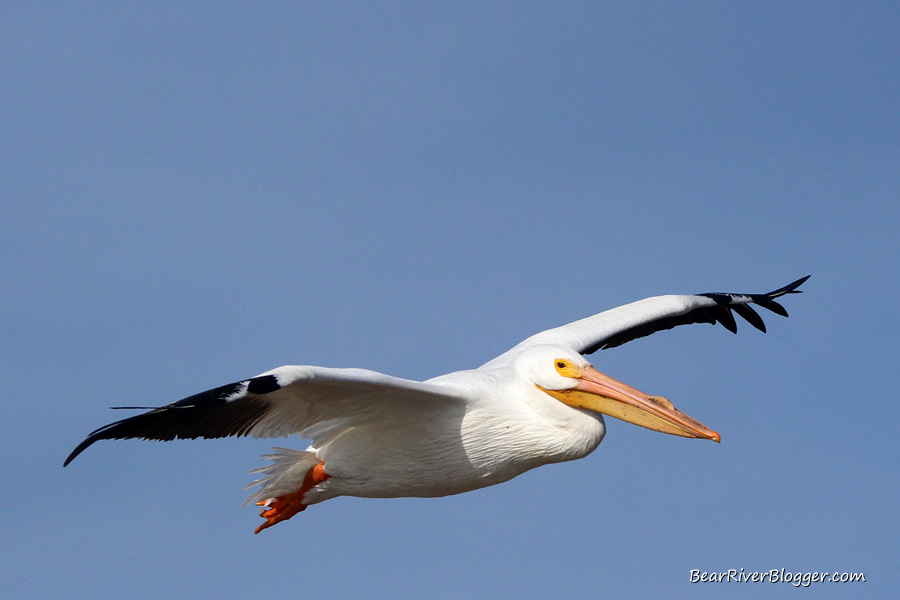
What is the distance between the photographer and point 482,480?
9.69 metres

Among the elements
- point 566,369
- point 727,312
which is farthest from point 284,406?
point 727,312

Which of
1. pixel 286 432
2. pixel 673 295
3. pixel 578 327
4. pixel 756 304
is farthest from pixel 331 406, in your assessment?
pixel 756 304

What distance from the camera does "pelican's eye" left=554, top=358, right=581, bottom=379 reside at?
9.43 metres

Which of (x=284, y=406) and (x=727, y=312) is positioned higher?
(x=727, y=312)

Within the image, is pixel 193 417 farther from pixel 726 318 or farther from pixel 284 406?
pixel 726 318

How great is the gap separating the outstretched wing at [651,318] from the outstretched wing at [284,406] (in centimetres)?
192

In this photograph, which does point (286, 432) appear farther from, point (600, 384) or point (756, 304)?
point (756, 304)

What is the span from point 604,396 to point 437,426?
138cm

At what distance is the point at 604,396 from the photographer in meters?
9.39

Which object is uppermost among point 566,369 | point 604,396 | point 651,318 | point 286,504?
point 651,318

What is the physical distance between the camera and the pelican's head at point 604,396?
30.6 ft

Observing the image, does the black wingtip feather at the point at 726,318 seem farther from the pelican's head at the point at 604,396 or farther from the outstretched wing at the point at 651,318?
the pelican's head at the point at 604,396

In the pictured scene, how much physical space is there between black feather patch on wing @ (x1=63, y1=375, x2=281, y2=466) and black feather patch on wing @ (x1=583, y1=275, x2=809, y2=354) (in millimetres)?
5818

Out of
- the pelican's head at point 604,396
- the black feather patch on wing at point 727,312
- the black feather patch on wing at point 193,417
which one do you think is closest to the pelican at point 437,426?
the pelican's head at point 604,396
